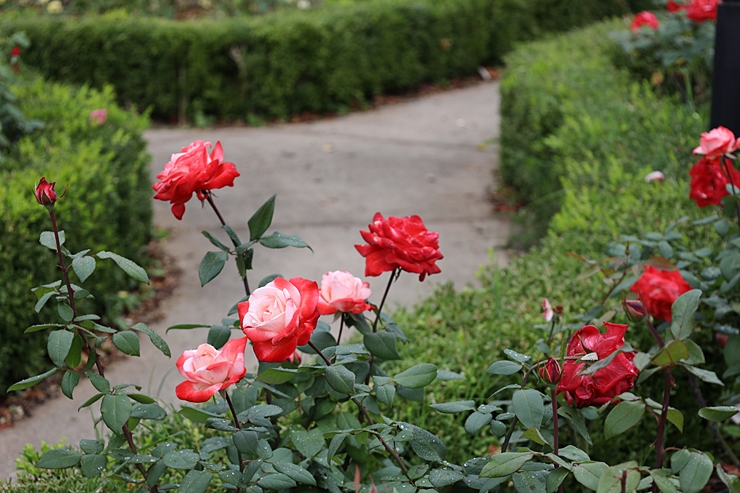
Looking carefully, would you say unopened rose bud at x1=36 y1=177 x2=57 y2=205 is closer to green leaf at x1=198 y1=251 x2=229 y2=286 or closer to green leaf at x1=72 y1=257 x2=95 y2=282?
green leaf at x1=72 y1=257 x2=95 y2=282

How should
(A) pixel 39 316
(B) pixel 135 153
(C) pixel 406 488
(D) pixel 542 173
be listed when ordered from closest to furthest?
1. (C) pixel 406 488
2. (A) pixel 39 316
3. (B) pixel 135 153
4. (D) pixel 542 173

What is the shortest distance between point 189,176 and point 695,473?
1123mm

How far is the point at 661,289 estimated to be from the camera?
199 centimetres

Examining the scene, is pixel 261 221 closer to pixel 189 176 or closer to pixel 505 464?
pixel 189 176

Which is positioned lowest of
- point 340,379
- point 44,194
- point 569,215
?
point 569,215

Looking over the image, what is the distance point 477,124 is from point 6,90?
4.61m

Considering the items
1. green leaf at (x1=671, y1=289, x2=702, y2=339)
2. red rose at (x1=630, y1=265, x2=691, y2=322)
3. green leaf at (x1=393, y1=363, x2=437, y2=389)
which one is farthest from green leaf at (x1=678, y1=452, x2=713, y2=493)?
red rose at (x1=630, y1=265, x2=691, y2=322)

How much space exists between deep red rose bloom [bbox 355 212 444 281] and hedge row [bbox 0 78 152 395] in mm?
2009

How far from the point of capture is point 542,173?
15.5ft

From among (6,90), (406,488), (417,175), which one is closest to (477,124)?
(417,175)

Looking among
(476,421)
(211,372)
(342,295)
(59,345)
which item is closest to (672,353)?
(476,421)

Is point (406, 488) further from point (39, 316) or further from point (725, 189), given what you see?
point (39, 316)

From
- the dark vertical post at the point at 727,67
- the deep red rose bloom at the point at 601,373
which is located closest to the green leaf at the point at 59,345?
the deep red rose bloom at the point at 601,373

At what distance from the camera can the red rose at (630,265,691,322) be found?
1979mm
